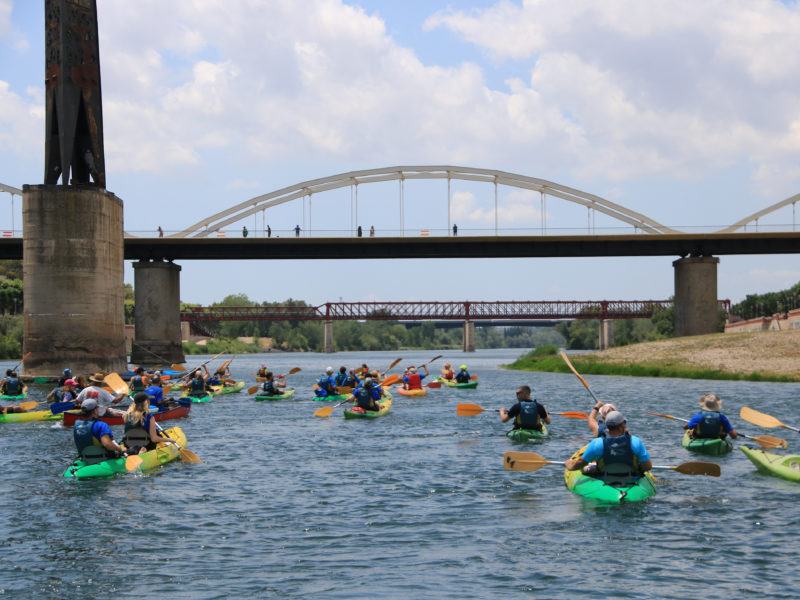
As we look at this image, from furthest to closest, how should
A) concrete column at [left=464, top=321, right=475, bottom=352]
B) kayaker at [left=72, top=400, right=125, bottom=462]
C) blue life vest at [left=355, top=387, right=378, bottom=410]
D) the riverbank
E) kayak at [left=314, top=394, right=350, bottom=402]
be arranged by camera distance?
1. concrete column at [left=464, top=321, right=475, bottom=352]
2. the riverbank
3. kayak at [left=314, top=394, right=350, bottom=402]
4. blue life vest at [left=355, top=387, right=378, bottom=410]
5. kayaker at [left=72, top=400, right=125, bottom=462]

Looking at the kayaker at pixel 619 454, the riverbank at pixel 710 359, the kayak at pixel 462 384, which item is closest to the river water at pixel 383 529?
the kayaker at pixel 619 454

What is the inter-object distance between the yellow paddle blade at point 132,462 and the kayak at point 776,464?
13.6 meters

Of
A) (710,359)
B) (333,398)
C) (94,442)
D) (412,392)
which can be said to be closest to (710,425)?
(94,442)

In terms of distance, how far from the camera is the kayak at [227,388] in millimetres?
44219

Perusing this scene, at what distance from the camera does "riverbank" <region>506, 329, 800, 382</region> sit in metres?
51.3

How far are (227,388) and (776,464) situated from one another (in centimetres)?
3289

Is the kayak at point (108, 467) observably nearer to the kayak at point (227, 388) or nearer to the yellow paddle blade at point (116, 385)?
the yellow paddle blade at point (116, 385)

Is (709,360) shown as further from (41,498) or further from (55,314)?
(41,498)

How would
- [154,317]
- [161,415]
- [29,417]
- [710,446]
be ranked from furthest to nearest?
[154,317]
[161,415]
[29,417]
[710,446]

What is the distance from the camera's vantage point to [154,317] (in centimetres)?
7569

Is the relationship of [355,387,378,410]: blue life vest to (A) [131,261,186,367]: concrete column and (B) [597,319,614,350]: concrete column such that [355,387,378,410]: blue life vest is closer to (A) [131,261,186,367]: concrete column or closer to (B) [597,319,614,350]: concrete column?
(A) [131,261,186,367]: concrete column

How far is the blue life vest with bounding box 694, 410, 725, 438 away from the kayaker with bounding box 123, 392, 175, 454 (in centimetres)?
1328

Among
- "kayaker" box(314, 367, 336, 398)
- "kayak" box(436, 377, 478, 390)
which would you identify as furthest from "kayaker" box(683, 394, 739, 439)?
"kayak" box(436, 377, 478, 390)

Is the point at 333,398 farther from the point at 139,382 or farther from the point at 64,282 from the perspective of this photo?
the point at 64,282
